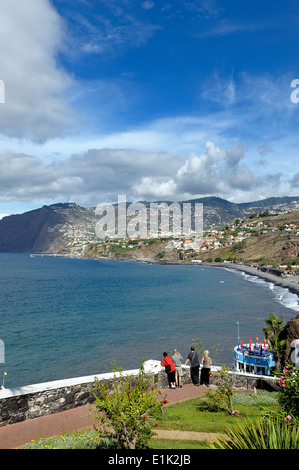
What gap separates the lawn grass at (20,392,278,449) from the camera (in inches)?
230

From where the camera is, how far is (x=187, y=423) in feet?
25.7

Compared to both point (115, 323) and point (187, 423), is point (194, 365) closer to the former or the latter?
point (187, 423)

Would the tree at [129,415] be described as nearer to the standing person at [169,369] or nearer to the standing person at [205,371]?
the standing person at [169,369]

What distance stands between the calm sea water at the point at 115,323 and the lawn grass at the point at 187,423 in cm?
284

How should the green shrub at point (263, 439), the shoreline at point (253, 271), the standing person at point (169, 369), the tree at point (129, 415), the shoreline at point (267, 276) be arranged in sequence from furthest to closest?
the shoreline at point (253, 271), the shoreline at point (267, 276), the standing person at point (169, 369), the tree at point (129, 415), the green shrub at point (263, 439)

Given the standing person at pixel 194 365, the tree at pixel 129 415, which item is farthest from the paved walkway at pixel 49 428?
the standing person at pixel 194 365

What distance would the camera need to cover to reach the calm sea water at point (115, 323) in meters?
24.6

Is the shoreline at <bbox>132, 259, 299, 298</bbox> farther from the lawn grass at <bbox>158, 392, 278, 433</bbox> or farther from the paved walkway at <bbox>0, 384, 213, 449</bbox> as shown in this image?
the paved walkway at <bbox>0, 384, 213, 449</bbox>

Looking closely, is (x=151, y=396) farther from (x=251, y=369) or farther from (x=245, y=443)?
(x=251, y=369)

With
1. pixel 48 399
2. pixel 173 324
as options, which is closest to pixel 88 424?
pixel 48 399

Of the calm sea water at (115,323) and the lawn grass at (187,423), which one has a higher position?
the lawn grass at (187,423)

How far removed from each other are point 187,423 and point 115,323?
3092cm

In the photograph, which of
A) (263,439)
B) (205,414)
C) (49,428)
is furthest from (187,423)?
(263,439)

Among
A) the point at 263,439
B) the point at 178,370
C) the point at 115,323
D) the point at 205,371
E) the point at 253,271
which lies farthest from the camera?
the point at 253,271
